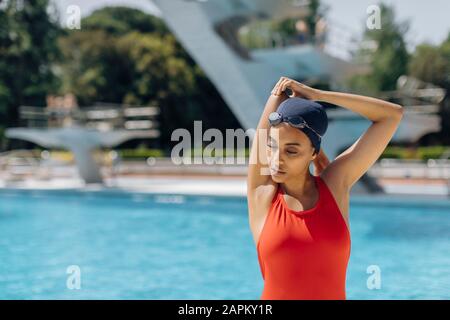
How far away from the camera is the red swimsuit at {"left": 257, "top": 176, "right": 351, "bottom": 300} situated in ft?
5.87

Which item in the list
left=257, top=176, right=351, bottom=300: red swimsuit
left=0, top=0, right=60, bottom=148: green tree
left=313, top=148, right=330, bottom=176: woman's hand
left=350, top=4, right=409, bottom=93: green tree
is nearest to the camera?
left=257, top=176, right=351, bottom=300: red swimsuit

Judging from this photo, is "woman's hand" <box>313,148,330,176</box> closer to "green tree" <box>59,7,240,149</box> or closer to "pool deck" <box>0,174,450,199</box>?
"pool deck" <box>0,174,450,199</box>

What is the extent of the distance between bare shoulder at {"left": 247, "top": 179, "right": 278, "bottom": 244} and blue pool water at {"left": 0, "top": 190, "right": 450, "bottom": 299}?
14.3 ft

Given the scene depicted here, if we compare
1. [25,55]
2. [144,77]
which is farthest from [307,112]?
[144,77]

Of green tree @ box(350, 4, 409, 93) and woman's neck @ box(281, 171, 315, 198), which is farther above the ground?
green tree @ box(350, 4, 409, 93)

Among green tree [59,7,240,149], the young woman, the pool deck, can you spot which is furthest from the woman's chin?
green tree [59,7,240,149]

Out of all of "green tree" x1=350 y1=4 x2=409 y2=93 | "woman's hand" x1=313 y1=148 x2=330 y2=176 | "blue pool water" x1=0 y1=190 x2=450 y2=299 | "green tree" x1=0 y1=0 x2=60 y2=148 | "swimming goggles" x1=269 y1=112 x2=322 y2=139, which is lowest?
"blue pool water" x1=0 y1=190 x2=450 y2=299

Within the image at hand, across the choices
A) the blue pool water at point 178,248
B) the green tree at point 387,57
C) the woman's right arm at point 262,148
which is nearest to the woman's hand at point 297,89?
the woman's right arm at point 262,148

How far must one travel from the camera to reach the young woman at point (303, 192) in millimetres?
1801

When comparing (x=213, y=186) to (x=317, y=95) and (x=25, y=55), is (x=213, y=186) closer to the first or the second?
(x=317, y=95)

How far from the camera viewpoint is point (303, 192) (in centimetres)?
192

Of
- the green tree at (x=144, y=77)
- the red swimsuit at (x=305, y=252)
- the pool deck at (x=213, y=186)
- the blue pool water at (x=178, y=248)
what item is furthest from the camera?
the green tree at (x=144, y=77)

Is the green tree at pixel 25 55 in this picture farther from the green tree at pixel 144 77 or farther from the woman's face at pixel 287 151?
the woman's face at pixel 287 151

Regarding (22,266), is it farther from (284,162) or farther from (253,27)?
(253,27)
